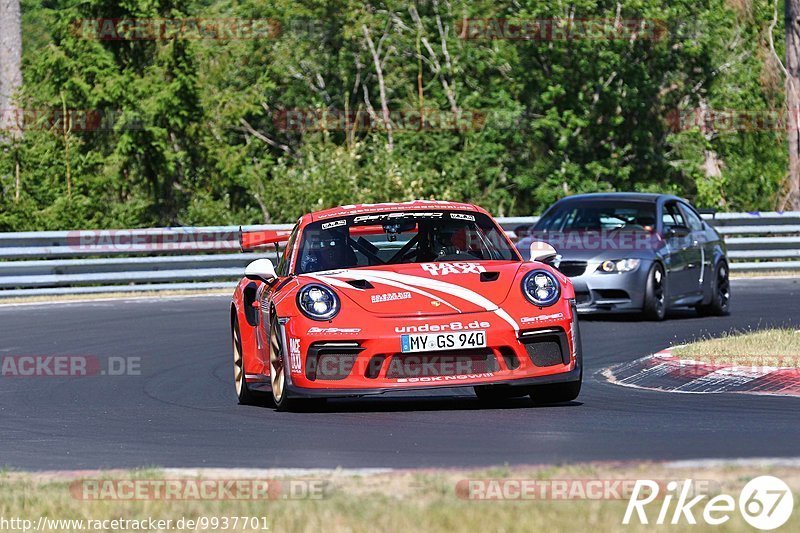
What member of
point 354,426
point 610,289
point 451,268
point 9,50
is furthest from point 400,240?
point 9,50

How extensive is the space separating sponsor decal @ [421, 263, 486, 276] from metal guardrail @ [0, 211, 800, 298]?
1391 centimetres

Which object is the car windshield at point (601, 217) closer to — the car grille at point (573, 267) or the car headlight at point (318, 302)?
the car grille at point (573, 267)

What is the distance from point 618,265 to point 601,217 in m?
1.17

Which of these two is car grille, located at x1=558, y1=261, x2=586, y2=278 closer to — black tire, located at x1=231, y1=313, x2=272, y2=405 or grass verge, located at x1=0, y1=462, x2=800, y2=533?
black tire, located at x1=231, y1=313, x2=272, y2=405

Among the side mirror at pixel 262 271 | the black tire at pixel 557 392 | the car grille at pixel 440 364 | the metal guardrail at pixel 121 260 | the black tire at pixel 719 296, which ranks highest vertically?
the side mirror at pixel 262 271

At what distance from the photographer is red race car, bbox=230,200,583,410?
9.71 meters

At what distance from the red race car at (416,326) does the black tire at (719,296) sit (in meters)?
8.39

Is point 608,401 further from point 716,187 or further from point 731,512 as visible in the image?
point 716,187

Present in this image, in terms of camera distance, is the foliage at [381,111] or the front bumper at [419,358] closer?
the front bumper at [419,358]

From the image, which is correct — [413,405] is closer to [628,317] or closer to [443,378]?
[443,378]

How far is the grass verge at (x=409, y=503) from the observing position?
19.2 ft

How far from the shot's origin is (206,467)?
7.76 m

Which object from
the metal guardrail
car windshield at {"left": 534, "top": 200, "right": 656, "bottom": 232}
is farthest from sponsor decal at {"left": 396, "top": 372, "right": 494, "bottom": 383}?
the metal guardrail

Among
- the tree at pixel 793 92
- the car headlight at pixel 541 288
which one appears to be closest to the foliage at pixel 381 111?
the tree at pixel 793 92
